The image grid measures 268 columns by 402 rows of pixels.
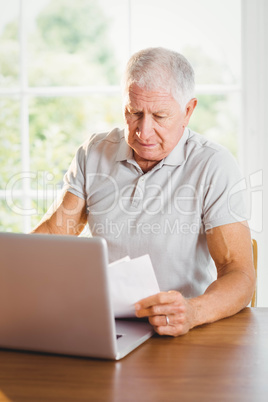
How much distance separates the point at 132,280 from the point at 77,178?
80cm

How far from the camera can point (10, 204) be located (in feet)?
10.7

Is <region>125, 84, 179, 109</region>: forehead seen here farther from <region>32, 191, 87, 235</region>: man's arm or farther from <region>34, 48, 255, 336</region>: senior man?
<region>32, 191, 87, 235</region>: man's arm

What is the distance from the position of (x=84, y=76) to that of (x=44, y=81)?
0.76 ft

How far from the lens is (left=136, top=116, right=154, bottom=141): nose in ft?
5.73

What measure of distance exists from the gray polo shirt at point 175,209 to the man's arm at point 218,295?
59mm

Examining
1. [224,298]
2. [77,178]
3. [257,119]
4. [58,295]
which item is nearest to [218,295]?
[224,298]

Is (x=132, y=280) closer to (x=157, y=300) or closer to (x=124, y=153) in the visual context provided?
(x=157, y=300)

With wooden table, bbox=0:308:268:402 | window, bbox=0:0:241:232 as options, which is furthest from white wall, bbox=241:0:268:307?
wooden table, bbox=0:308:268:402

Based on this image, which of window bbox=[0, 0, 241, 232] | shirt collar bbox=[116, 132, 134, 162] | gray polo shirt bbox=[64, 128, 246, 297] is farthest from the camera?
window bbox=[0, 0, 241, 232]

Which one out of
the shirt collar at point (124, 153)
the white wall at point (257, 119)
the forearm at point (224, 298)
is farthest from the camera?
the white wall at point (257, 119)

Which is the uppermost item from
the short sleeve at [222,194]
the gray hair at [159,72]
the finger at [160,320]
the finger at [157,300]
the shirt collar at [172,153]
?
the gray hair at [159,72]

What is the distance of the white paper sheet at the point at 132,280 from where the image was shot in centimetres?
130

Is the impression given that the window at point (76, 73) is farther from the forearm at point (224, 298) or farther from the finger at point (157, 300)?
the finger at point (157, 300)

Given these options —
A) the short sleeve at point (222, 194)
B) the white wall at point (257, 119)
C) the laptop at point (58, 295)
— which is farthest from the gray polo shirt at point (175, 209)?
the white wall at point (257, 119)
